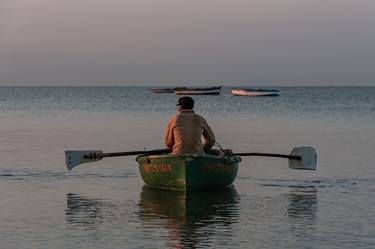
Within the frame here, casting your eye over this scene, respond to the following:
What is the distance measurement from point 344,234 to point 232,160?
6.26 m

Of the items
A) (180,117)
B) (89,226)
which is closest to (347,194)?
(180,117)

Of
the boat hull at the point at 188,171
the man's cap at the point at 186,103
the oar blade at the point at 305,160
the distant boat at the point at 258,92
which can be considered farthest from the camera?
the distant boat at the point at 258,92

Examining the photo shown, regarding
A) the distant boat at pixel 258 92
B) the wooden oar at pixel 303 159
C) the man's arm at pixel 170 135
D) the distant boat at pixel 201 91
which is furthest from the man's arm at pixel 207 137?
the distant boat at pixel 201 91

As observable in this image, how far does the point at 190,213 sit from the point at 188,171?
2.22 m

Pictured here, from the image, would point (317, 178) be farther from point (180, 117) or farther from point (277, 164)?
point (180, 117)

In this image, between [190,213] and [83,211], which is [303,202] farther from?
[83,211]

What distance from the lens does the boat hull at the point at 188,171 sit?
2138cm

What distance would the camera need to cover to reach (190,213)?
19.3m

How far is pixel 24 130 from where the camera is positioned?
47188 mm

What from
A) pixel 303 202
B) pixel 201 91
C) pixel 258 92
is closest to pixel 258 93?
pixel 258 92

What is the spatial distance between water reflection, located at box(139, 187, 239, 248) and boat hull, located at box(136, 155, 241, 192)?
18 cm

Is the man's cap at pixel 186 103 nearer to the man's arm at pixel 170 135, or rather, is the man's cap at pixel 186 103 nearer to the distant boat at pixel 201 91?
the man's arm at pixel 170 135

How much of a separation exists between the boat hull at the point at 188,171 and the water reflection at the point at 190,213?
181mm

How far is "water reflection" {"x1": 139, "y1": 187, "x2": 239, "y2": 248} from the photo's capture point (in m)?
16.7
